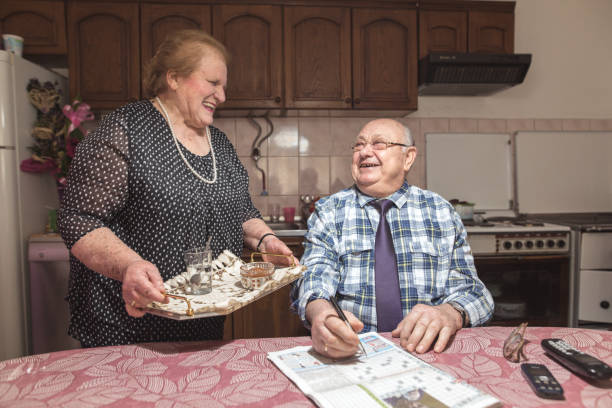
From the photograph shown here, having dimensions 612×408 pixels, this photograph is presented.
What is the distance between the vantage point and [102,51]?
8.93 feet

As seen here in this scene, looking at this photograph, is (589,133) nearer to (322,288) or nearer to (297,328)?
(297,328)

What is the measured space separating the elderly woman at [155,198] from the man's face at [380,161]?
391 millimetres

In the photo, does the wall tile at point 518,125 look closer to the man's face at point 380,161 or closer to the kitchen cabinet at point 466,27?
the kitchen cabinet at point 466,27

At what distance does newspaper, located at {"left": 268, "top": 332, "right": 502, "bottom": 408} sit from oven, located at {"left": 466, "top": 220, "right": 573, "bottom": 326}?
1.99 m

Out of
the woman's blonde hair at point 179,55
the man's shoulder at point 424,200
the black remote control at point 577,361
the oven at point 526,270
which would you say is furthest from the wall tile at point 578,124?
the woman's blonde hair at point 179,55

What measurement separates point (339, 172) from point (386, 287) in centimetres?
206

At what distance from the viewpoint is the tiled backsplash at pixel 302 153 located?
320 centimetres

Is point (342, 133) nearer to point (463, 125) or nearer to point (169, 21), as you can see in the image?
point (463, 125)

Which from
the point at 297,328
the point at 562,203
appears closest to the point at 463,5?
the point at 562,203

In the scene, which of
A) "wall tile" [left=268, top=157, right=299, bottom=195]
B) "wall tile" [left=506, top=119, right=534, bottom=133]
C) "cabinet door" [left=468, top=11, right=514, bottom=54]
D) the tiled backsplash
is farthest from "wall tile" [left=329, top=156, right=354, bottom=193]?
"wall tile" [left=506, top=119, right=534, bottom=133]

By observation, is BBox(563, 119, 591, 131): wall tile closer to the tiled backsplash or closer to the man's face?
the tiled backsplash

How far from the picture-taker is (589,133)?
336 centimetres

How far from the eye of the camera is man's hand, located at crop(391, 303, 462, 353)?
96 cm

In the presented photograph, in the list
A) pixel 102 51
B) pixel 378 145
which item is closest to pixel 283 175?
pixel 102 51
